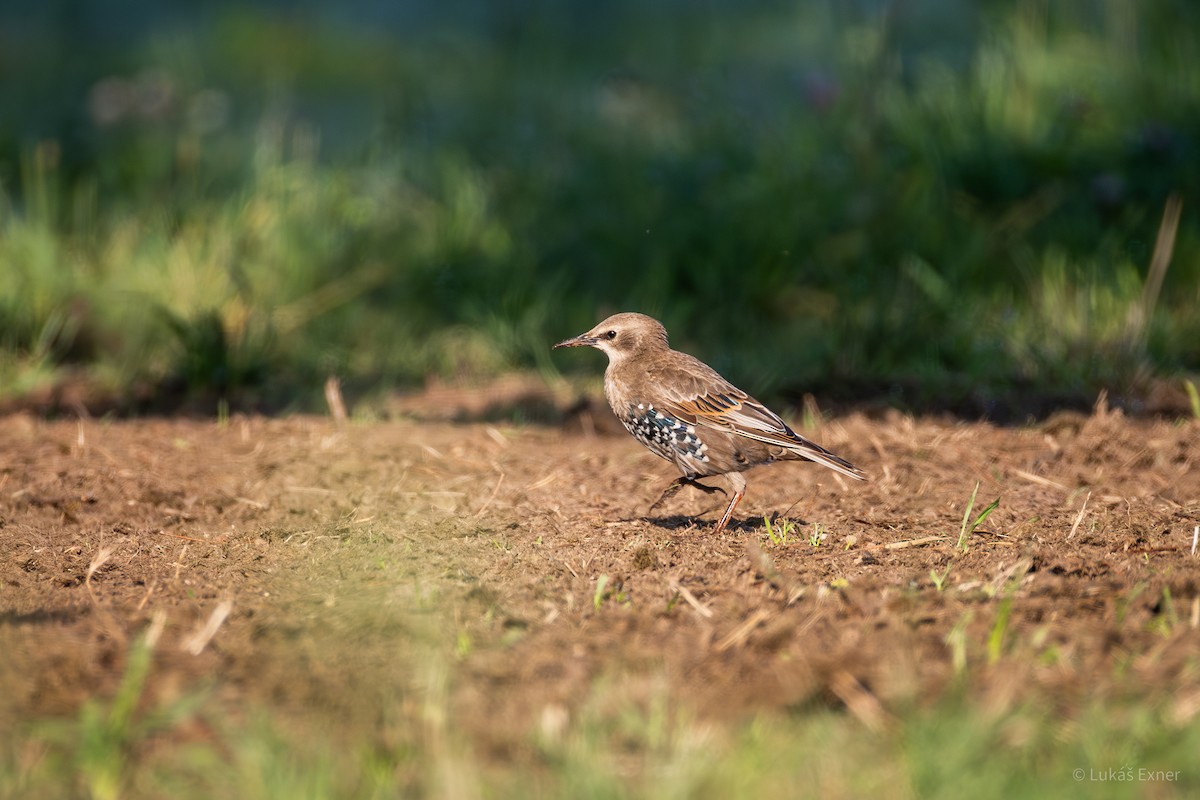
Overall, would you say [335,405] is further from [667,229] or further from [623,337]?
[667,229]

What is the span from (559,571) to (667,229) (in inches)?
168

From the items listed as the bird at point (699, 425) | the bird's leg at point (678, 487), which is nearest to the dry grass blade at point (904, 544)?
the bird at point (699, 425)

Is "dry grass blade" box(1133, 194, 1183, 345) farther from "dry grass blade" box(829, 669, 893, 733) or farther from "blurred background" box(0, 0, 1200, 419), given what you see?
"dry grass blade" box(829, 669, 893, 733)

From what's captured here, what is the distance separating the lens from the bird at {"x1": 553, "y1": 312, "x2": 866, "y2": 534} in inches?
206

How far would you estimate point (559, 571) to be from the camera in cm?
421

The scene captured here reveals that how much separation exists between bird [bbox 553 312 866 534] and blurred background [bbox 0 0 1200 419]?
4.05ft

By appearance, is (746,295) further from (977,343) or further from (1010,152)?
(1010,152)

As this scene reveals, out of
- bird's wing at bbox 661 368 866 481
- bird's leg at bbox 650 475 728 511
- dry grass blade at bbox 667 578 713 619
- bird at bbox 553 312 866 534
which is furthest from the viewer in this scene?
bird's leg at bbox 650 475 728 511

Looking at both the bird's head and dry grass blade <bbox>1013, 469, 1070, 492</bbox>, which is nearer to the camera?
dry grass blade <bbox>1013, 469, 1070, 492</bbox>

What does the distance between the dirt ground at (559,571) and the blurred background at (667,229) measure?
2.75ft

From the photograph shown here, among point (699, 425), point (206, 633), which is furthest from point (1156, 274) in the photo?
point (206, 633)

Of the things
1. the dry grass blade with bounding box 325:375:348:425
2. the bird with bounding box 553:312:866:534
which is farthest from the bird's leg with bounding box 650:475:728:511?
the dry grass blade with bounding box 325:375:348:425

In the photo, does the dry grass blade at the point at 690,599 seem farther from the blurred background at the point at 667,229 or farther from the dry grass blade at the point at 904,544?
the blurred background at the point at 667,229

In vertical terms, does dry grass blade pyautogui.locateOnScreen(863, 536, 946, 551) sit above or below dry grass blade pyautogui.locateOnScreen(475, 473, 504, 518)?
above
